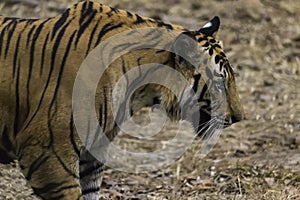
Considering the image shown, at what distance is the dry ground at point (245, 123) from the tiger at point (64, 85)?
3.69 feet

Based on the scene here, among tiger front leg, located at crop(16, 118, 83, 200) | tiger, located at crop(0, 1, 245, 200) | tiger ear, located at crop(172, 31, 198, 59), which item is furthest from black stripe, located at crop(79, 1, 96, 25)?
tiger front leg, located at crop(16, 118, 83, 200)

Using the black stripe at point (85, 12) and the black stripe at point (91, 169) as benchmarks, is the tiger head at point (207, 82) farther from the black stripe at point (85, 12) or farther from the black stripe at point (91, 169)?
the black stripe at point (91, 169)

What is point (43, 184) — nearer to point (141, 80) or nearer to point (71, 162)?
point (71, 162)

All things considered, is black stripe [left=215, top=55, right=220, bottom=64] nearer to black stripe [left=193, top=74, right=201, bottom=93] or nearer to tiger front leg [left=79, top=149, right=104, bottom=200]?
black stripe [left=193, top=74, right=201, bottom=93]

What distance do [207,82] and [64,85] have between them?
2.54 feet

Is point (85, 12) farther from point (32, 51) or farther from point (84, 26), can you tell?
point (32, 51)

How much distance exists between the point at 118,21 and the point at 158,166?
2029mm

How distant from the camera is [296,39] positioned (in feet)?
31.1

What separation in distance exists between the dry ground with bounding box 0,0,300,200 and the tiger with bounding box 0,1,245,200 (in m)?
1.13

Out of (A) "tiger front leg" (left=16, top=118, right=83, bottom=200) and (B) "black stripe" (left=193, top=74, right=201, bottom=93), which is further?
(B) "black stripe" (left=193, top=74, right=201, bottom=93)

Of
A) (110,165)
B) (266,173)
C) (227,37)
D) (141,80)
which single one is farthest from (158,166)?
(227,37)

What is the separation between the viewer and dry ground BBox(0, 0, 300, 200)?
573cm

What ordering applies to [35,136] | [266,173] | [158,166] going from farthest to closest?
1. [158,166]
2. [266,173]
3. [35,136]

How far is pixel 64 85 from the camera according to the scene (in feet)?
13.9
